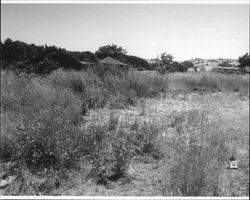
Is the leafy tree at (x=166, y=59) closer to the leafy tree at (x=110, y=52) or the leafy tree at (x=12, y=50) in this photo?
the leafy tree at (x=110, y=52)

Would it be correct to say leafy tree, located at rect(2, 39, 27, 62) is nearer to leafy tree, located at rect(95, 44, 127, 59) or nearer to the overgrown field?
leafy tree, located at rect(95, 44, 127, 59)

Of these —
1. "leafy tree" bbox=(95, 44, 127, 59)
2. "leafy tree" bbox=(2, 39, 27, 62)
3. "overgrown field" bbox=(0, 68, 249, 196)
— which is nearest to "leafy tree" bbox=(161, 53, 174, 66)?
"leafy tree" bbox=(95, 44, 127, 59)

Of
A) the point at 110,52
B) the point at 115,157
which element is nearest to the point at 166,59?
the point at 110,52

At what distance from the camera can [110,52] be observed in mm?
40500

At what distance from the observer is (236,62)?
39.6 metres

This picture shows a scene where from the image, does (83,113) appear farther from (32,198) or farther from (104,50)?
(104,50)

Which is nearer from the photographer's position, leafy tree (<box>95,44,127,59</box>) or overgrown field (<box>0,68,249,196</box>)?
overgrown field (<box>0,68,249,196</box>)

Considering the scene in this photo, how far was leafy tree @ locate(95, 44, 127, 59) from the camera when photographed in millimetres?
39875

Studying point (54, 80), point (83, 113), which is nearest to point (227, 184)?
point (83, 113)

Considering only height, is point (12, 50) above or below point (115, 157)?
above

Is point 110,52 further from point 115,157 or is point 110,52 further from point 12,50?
point 115,157

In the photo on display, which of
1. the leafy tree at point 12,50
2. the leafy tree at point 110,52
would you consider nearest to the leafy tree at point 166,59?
the leafy tree at point 110,52

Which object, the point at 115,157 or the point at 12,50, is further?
the point at 12,50

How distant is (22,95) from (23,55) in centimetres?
3245
